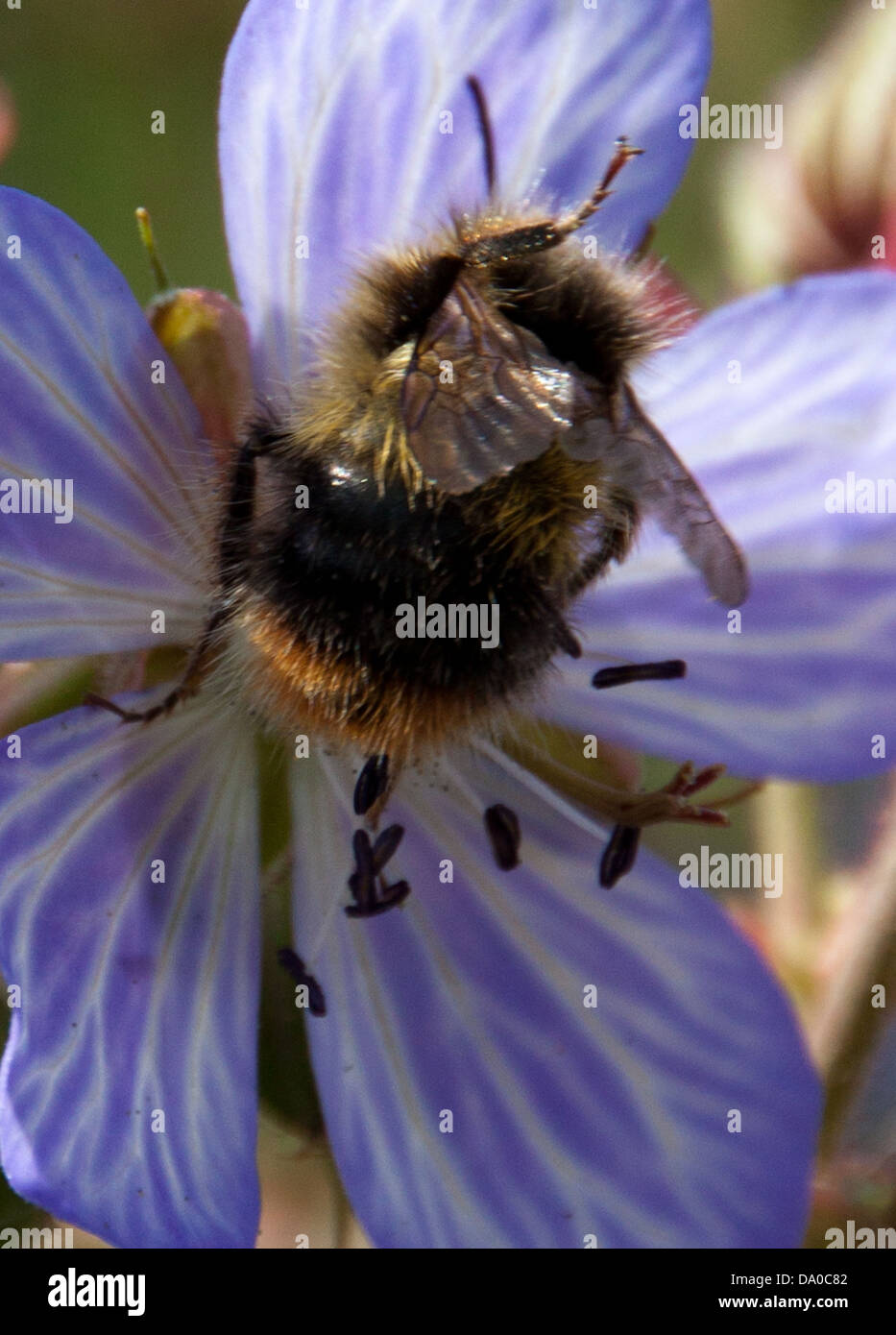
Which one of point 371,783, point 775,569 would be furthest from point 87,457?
point 775,569

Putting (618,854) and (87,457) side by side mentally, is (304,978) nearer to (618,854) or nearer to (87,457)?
(618,854)

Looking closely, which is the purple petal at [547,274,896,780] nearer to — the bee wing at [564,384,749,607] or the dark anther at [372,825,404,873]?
the dark anther at [372,825,404,873]

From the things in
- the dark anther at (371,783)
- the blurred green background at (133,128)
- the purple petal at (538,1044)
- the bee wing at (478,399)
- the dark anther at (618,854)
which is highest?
the blurred green background at (133,128)

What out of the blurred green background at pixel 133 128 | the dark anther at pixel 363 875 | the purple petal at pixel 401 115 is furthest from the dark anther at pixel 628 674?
the blurred green background at pixel 133 128

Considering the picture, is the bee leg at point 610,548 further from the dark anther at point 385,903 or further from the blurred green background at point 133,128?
the blurred green background at point 133,128

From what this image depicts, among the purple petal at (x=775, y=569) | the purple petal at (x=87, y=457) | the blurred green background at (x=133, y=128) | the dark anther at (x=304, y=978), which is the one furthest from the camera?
the blurred green background at (x=133, y=128)
